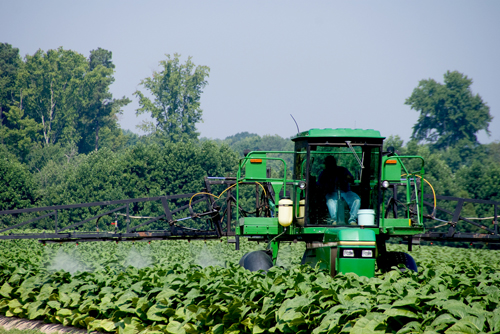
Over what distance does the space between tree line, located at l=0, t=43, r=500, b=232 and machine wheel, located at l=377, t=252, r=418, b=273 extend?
155 ft

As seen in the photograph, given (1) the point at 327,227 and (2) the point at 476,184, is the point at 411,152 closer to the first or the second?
(2) the point at 476,184

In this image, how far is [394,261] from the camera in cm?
987

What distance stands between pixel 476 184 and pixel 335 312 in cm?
5405

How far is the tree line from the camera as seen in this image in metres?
58.4

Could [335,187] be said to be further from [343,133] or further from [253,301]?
[253,301]

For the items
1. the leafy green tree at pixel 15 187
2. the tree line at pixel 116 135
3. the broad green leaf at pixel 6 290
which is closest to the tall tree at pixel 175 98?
the tree line at pixel 116 135

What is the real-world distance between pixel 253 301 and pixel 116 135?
88.7m

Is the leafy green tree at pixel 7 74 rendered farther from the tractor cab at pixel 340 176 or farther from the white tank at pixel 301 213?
the tractor cab at pixel 340 176

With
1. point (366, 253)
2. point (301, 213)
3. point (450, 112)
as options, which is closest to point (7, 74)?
point (450, 112)

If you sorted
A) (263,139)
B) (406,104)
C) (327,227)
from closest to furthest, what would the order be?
(327,227), (406,104), (263,139)

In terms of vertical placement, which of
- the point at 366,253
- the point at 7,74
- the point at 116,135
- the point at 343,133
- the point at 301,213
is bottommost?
the point at 366,253

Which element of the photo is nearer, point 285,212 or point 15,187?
point 285,212

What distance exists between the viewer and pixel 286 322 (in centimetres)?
627

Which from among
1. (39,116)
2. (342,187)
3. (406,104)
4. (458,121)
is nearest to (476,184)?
(458,121)
